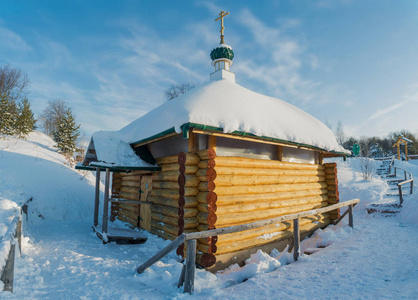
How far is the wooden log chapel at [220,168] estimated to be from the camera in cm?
610

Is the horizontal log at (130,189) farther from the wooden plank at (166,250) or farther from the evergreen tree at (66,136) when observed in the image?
the evergreen tree at (66,136)

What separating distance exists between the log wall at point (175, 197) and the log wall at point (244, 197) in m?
0.19

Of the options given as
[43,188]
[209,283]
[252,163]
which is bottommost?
[209,283]

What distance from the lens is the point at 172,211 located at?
7242 millimetres

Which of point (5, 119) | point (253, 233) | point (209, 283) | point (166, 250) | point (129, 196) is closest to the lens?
point (166, 250)

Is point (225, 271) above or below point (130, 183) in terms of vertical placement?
below

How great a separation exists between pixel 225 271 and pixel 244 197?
1.93 metres

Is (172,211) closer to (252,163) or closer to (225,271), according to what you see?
(225,271)

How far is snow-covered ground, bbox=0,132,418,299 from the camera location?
4180 millimetres

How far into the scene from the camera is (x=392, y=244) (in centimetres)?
678

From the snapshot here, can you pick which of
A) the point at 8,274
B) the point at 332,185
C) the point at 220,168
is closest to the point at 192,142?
the point at 220,168

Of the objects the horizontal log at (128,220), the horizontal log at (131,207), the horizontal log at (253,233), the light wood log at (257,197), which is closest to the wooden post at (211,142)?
the light wood log at (257,197)

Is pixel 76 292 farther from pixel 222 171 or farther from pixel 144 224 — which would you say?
pixel 144 224

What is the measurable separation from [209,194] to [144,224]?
4.16 metres
